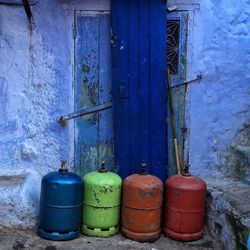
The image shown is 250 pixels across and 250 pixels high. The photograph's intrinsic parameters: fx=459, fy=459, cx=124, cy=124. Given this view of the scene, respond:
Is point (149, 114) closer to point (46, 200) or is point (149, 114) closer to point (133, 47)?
point (133, 47)

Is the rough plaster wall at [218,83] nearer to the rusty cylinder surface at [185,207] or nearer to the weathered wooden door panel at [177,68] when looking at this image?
the weathered wooden door panel at [177,68]

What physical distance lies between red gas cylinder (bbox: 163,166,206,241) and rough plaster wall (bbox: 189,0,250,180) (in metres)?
0.61

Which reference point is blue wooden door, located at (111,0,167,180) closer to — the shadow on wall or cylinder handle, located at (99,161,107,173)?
cylinder handle, located at (99,161,107,173)

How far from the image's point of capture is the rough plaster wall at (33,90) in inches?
217

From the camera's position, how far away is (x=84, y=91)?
5.64 m

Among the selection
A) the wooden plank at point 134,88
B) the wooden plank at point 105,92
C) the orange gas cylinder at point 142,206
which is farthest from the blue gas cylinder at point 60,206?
the wooden plank at point 134,88

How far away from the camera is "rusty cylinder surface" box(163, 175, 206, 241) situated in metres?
5.14

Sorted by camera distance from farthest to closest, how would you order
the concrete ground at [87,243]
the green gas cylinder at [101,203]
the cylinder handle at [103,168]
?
1. the cylinder handle at [103,168]
2. the green gas cylinder at [101,203]
3. the concrete ground at [87,243]

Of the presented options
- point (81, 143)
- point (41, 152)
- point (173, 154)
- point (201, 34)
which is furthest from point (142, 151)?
point (201, 34)

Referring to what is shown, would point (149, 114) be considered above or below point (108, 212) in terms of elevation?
above

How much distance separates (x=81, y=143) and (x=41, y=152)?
1.66 ft

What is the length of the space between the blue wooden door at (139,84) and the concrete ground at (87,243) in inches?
33.6

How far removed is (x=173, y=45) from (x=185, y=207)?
1968mm

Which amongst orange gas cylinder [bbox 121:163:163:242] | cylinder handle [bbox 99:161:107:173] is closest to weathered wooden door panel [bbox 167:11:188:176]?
orange gas cylinder [bbox 121:163:163:242]
